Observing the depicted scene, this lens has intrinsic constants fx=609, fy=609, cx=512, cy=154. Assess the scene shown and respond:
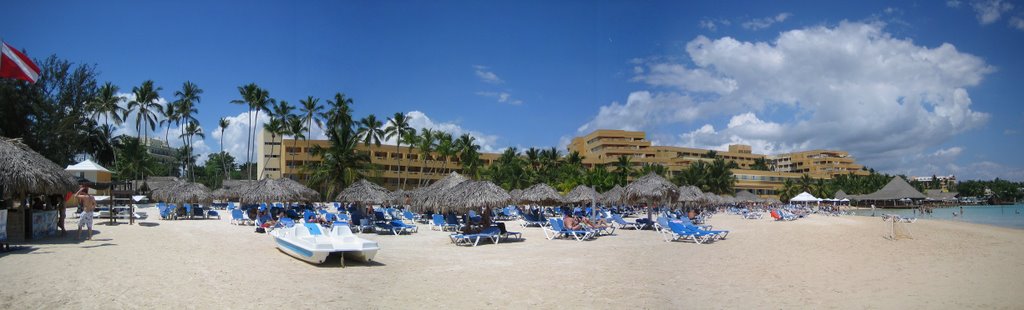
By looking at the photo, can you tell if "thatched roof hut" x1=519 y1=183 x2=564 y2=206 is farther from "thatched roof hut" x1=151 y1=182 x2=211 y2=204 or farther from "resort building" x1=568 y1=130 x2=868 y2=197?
"resort building" x1=568 y1=130 x2=868 y2=197

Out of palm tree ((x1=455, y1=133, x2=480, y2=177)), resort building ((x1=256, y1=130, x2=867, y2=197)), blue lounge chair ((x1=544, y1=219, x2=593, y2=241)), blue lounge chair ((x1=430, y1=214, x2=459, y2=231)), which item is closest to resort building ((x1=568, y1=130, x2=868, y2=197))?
resort building ((x1=256, y1=130, x2=867, y2=197))

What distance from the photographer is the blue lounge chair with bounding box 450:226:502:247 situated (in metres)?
15.3

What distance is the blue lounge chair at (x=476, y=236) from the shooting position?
50.1 feet

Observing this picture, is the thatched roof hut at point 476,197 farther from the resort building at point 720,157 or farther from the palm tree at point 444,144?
the resort building at point 720,157

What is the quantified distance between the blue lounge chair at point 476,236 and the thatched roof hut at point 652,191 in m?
8.27


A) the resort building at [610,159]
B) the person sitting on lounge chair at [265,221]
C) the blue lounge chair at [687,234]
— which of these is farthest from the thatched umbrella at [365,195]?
the resort building at [610,159]

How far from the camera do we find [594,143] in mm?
95188

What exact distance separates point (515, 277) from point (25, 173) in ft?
38.1

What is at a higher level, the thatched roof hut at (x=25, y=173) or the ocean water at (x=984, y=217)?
the thatched roof hut at (x=25, y=173)

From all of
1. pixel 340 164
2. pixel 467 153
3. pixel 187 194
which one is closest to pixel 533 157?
pixel 467 153

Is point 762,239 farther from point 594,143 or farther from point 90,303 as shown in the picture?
point 594,143

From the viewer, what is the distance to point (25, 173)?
44.4 ft

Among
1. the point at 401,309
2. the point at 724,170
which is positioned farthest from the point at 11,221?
the point at 724,170

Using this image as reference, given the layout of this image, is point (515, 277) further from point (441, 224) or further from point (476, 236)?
point (441, 224)
